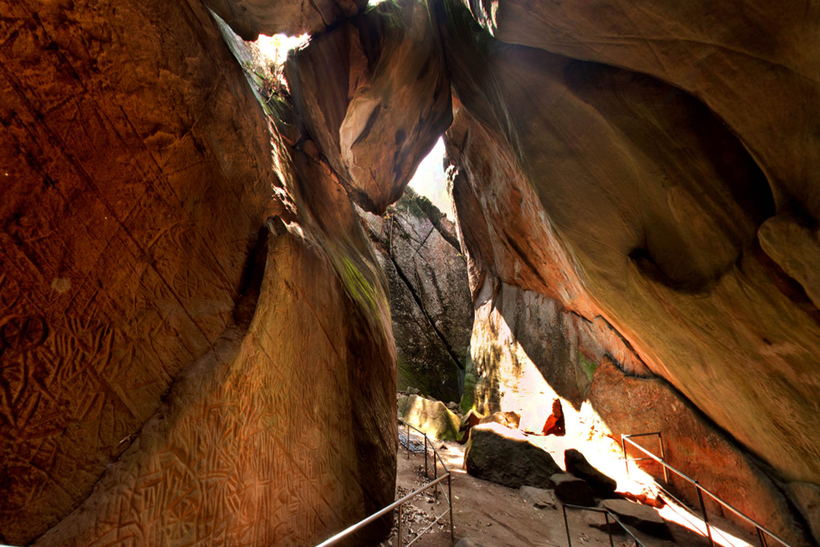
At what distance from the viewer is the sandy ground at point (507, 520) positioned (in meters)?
5.00

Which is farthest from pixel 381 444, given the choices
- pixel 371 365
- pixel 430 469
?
pixel 430 469

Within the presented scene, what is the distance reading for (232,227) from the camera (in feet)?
11.3

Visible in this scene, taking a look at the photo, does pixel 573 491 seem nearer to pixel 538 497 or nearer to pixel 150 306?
pixel 538 497

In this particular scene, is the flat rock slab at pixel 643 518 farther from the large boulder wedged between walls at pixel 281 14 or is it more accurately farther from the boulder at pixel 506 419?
the large boulder wedged between walls at pixel 281 14

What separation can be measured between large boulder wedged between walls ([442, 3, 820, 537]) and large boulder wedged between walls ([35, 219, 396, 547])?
3818 mm

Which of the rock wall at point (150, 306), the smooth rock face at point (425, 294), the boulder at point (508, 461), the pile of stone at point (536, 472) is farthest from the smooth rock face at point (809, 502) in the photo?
the smooth rock face at point (425, 294)

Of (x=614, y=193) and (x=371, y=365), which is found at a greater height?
(x=614, y=193)

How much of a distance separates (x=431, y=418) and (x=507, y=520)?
5478 mm

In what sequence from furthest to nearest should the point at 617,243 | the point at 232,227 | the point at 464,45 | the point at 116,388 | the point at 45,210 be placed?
1. the point at 464,45
2. the point at 617,243
3. the point at 232,227
4. the point at 116,388
5. the point at 45,210

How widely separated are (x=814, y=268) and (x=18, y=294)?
541 cm

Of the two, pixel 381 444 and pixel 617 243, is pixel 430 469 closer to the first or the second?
pixel 381 444

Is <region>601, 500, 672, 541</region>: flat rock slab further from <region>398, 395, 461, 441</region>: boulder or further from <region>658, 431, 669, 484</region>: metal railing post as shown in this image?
<region>398, 395, 461, 441</region>: boulder

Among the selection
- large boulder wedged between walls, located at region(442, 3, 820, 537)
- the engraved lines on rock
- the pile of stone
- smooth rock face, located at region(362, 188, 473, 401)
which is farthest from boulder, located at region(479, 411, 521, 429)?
the engraved lines on rock

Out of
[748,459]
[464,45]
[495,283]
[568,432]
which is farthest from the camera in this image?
[495,283]
